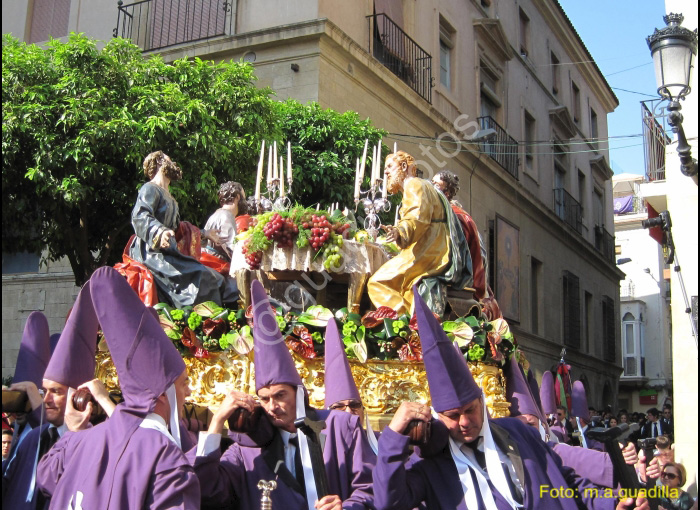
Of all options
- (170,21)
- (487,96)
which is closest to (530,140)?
(487,96)

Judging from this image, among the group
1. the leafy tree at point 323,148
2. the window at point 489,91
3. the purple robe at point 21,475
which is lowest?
the purple robe at point 21,475

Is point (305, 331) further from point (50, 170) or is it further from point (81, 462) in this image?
point (50, 170)

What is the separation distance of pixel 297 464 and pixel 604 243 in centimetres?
3187

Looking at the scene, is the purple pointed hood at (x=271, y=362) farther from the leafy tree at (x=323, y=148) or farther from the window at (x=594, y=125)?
the window at (x=594, y=125)

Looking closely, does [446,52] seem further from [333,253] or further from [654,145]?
[333,253]

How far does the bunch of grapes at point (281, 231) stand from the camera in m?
6.45

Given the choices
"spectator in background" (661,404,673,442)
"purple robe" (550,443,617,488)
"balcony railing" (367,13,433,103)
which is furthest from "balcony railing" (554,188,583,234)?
"purple robe" (550,443,617,488)

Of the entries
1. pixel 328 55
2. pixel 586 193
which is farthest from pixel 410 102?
pixel 586 193

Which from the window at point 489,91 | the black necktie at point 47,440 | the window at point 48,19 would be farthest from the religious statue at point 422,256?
the window at point 489,91

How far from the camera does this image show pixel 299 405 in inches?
146

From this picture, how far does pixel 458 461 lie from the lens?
3.42m

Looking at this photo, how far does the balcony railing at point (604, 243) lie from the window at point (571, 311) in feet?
12.6

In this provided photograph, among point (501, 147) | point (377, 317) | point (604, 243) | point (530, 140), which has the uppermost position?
point (530, 140)

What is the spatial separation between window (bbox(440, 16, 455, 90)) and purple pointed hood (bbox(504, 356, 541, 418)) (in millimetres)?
15684
